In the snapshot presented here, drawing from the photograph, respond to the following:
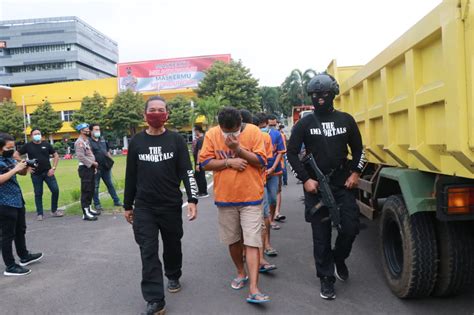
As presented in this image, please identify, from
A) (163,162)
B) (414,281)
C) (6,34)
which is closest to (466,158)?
(414,281)

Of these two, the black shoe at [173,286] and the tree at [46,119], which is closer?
the black shoe at [173,286]

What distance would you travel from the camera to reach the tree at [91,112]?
4834 centimetres

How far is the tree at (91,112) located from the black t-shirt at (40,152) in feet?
138

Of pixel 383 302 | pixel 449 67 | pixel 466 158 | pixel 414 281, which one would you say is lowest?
pixel 383 302

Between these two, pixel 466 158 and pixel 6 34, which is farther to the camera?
pixel 6 34

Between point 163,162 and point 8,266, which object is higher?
point 163,162

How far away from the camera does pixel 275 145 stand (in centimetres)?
596

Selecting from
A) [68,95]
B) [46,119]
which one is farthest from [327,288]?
[68,95]

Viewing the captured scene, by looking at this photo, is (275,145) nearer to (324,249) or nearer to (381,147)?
(381,147)

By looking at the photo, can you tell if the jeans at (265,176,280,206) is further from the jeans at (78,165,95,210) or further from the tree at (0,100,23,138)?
the tree at (0,100,23,138)

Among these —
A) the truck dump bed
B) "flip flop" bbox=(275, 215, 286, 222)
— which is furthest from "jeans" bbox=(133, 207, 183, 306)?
"flip flop" bbox=(275, 215, 286, 222)

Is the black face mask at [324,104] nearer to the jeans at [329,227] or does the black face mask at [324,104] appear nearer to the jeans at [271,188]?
the jeans at [329,227]

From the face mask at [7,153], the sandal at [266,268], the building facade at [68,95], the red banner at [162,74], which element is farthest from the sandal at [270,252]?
the building facade at [68,95]

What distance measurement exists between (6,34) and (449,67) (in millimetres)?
109588
